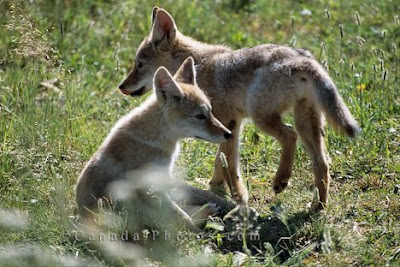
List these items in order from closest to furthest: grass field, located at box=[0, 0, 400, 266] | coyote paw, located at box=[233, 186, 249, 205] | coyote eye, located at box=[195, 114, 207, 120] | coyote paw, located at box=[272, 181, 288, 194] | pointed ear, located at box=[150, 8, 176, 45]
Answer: grass field, located at box=[0, 0, 400, 266], coyote eye, located at box=[195, 114, 207, 120], coyote paw, located at box=[272, 181, 288, 194], coyote paw, located at box=[233, 186, 249, 205], pointed ear, located at box=[150, 8, 176, 45]

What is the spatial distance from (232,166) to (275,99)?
807mm

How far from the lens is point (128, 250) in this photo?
4.75 m

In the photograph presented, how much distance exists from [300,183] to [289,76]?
936 mm

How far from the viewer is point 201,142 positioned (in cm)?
710

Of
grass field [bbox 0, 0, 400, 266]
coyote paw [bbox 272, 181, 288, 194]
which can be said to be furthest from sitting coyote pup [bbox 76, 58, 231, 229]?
coyote paw [bbox 272, 181, 288, 194]

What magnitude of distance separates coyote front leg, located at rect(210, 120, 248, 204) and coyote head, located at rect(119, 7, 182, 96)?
86 cm

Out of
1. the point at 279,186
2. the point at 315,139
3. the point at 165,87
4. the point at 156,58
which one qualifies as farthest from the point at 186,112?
the point at 156,58

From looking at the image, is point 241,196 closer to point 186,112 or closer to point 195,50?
point 186,112

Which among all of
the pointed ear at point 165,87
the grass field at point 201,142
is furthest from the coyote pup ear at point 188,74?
the grass field at point 201,142

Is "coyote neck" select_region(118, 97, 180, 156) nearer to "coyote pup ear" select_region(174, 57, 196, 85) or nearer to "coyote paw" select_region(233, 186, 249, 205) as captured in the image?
"coyote pup ear" select_region(174, 57, 196, 85)

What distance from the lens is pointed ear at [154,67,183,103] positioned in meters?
5.48

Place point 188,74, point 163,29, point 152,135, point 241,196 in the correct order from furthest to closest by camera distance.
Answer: point 163,29 → point 241,196 → point 188,74 → point 152,135

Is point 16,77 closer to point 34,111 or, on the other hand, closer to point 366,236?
point 34,111

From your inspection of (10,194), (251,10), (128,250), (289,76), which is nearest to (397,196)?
(289,76)
